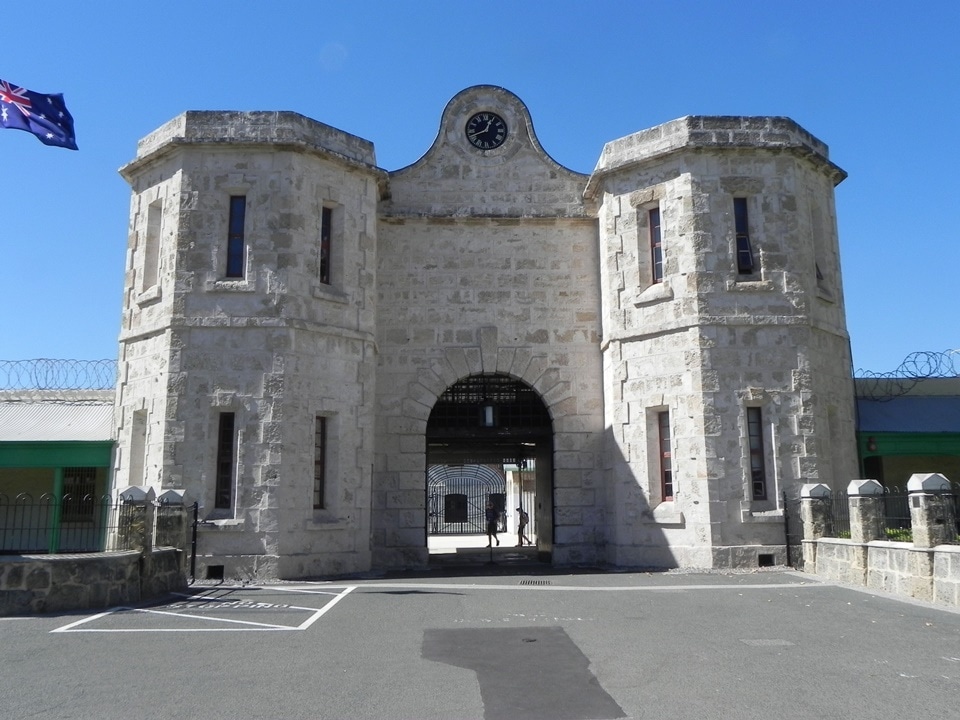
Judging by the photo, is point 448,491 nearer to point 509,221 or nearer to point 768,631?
point 509,221

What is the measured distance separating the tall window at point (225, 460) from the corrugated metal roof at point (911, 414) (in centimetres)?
1258

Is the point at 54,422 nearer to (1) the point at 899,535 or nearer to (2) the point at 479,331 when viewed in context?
(2) the point at 479,331

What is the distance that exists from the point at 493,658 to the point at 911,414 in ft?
44.8

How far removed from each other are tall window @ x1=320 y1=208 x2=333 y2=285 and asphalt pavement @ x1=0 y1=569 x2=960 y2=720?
→ 6.87 m

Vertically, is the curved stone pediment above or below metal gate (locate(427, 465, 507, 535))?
above

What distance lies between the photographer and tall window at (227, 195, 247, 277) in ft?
50.9

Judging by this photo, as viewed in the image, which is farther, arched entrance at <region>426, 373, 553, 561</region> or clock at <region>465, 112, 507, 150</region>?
clock at <region>465, 112, 507, 150</region>

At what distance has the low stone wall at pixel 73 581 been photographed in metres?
9.89

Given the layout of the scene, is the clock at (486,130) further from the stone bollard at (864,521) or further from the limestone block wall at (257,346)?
the stone bollard at (864,521)

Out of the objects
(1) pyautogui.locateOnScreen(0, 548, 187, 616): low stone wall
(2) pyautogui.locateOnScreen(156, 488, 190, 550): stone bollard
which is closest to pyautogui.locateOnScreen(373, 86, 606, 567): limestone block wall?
(2) pyautogui.locateOnScreen(156, 488, 190, 550): stone bollard

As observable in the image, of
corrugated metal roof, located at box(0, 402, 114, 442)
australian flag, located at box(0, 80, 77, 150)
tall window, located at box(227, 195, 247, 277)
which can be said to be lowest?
corrugated metal roof, located at box(0, 402, 114, 442)

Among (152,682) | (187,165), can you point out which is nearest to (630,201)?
(187,165)

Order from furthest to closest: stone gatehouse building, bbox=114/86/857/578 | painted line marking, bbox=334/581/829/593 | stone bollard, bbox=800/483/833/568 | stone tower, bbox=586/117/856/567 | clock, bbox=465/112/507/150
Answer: clock, bbox=465/112/507/150 < stone tower, bbox=586/117/856/567 < stone gatehouse building, bbox=114/86/857/578 < stone bollard, bbox=800/483/833/568 < painted line marking, bbox=334/581/829/593

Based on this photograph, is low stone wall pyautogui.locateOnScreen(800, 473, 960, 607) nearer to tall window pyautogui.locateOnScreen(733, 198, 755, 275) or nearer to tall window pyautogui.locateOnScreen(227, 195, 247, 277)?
tall window pyautogui.locateOnScreen(733, 198, 755, 275)
